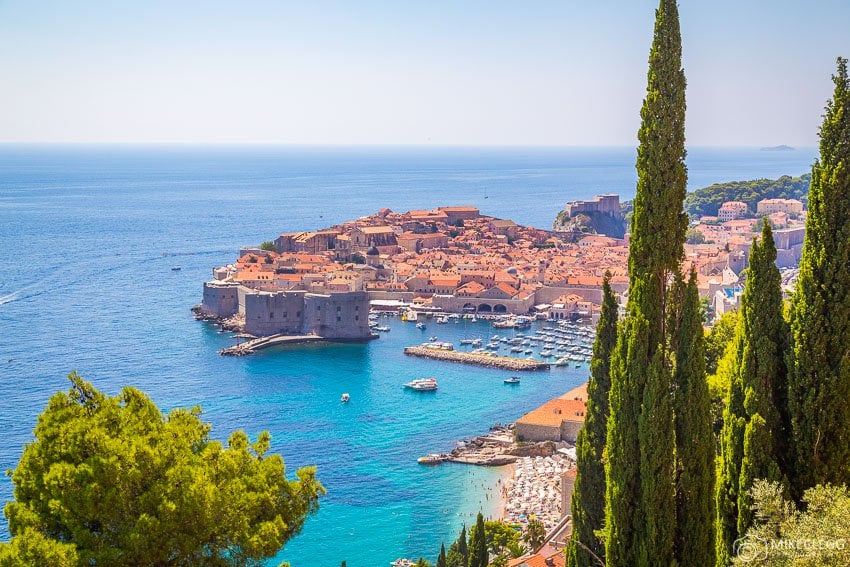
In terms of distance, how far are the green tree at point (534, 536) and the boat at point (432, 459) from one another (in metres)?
6.57

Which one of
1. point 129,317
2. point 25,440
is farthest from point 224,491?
point 129,317

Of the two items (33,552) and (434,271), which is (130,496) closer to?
(33,552)

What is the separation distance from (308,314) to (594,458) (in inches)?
1234

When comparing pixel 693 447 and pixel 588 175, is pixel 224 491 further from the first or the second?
pixel 588 175

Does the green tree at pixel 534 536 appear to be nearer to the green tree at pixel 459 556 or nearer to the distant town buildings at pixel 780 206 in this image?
the green tree at pixel 459 556

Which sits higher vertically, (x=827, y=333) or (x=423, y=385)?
(x=827, y=333)

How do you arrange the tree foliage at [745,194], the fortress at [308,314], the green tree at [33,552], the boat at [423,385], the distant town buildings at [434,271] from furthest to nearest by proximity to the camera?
the tree foliage at [745,194] < the distant town buildings at [434,271] < the fortress at [308,314] < the boat at [423,385] < the green tree at [33,552]

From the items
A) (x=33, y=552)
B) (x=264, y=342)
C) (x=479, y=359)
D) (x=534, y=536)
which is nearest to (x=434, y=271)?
(x=264, y=342)

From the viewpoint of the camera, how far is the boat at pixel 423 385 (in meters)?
30.3

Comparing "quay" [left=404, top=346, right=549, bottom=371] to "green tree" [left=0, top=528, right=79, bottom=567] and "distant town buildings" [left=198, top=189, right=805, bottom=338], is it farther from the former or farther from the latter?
"green tree" [left=0, top=528, right=79, bottom=567]

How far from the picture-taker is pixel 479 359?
34.2 m

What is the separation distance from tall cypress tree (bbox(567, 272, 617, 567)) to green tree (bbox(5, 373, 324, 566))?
290 centimetres

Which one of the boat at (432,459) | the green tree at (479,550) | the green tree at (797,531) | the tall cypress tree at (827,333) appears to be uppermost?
the tall cypress tree at (827,333)

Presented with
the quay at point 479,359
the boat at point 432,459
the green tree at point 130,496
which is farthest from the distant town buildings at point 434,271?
the green tree at point 130,496
